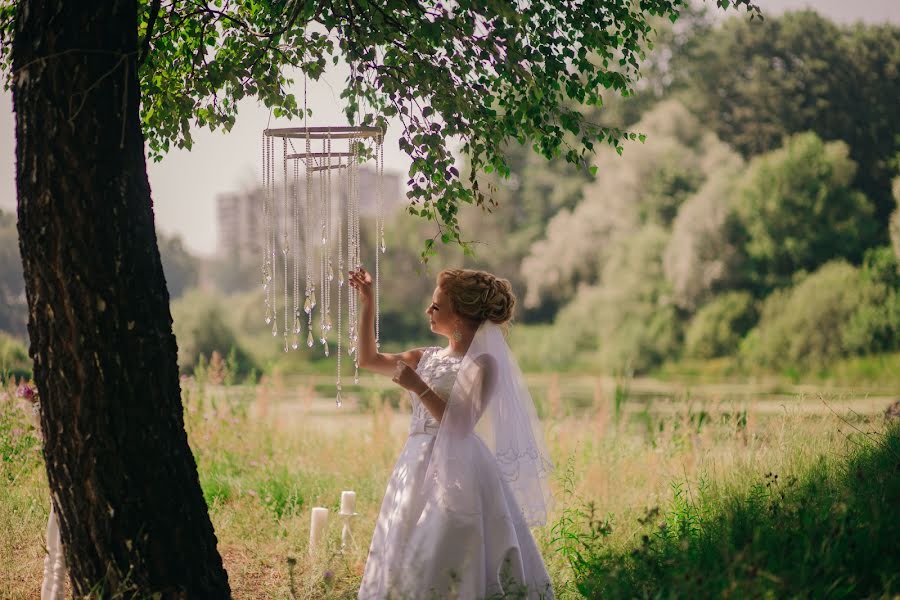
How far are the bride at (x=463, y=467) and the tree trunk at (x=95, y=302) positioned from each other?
80 cm

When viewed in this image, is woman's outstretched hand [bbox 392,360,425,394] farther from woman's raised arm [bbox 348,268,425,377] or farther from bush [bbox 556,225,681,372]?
bush [bbox 556,225,681,372]

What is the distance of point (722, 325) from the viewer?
61.5 ft

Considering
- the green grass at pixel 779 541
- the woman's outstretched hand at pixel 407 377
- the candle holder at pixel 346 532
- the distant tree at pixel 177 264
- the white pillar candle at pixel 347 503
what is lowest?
the candle holder at pixel 346 532

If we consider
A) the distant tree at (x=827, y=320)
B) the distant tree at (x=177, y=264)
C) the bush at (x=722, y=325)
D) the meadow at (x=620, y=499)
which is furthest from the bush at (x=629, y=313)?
the meadow at (x=620, y=499)

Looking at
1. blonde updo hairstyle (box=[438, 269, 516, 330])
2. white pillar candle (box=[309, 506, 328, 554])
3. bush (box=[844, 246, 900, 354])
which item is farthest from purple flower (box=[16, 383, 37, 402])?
bush (box=[844, 246, 900, 354])

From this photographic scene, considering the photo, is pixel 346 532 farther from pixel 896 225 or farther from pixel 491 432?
pixel 896 225

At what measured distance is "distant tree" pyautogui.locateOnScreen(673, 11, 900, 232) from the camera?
18.9 m

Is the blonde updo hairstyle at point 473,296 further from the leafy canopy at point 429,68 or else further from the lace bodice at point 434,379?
the leafy canopy at point 429,68

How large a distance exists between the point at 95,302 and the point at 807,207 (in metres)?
17.7

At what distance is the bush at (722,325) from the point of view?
18.6 metres

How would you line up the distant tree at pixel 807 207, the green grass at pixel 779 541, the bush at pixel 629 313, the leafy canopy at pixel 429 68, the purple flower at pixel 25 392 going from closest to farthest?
the green grass at pixel 779 541 → the leafy canopy at pixel 429 68 → the purple flower at pixel 25 392 → the distant tree at pixel 807 207 → the bush at pixel 629 313

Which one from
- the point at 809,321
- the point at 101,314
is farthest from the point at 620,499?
the point at 809,321

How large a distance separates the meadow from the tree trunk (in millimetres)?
548

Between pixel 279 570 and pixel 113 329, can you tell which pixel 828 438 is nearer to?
pixel 279 570
